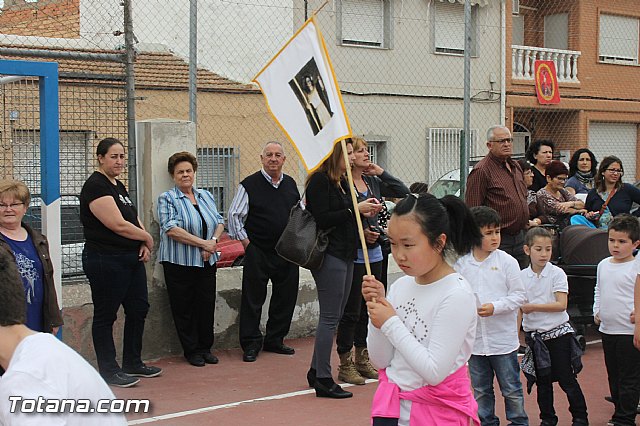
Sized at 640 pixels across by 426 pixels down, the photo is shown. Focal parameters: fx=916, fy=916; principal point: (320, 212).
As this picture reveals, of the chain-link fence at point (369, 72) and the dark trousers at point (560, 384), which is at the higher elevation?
the chain-link fence at point (369, 72)

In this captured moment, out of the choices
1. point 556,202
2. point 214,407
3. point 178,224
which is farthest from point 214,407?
point 556,202

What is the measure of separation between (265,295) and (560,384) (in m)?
3.19

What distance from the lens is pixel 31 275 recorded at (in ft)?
18.9

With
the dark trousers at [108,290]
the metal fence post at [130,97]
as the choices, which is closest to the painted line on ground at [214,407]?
the dark trousers at [108,290]

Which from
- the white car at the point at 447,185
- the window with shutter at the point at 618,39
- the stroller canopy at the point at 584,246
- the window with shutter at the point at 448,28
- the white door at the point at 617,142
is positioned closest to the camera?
the stroller canopy at the point at 584,246

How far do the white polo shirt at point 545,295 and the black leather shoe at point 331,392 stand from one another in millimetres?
1486

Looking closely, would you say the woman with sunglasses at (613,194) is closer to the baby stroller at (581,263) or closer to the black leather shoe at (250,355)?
the baby stroller at (581,263)

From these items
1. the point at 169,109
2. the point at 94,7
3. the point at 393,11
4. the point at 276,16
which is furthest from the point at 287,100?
the point at 393,11

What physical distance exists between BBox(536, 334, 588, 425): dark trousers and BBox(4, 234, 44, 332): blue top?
327 cm

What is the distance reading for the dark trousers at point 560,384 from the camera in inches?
236

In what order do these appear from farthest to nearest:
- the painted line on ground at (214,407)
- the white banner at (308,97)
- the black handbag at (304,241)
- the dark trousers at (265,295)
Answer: the dark trousers at (265,295) → the black handbag at (304,241) → the painted line on ground at (214,407) → the white banner at (308,97)

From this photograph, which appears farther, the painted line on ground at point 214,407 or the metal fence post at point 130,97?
the metal fence post at point 130,97

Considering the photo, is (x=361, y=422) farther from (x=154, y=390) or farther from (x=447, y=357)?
(x=447, y=357)

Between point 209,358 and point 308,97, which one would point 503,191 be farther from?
point 308,97
